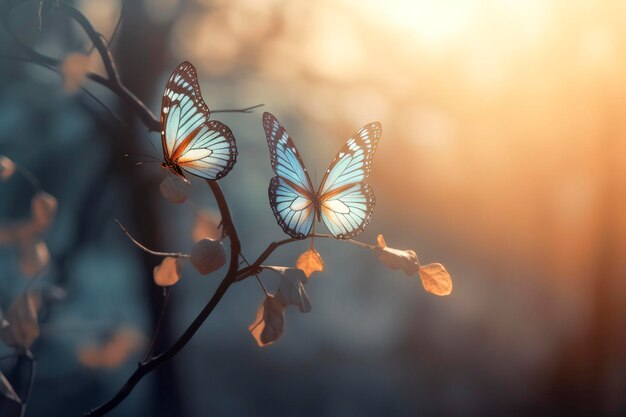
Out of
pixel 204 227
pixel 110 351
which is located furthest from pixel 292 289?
pixel 110 351

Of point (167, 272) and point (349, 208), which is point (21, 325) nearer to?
point (167, 272)

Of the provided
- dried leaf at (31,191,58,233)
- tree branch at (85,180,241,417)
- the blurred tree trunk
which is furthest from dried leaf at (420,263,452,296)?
the blurred tree trunk

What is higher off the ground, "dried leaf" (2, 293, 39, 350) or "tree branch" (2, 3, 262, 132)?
"tree branch" (2, 3, 262, 132)

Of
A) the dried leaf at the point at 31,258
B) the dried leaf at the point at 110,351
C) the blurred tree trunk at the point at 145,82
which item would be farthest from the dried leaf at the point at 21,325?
the blurred tree trunk at the point at 145,82

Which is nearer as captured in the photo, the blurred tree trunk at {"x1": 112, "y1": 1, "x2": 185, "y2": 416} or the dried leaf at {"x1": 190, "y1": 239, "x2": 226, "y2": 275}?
the dried leaf at {"x1": 190, "y1": 239, "x2": 226, "y2": 275}

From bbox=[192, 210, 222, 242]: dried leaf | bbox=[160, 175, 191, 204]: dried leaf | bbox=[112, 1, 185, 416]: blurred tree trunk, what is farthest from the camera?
bbox=[112, 1, 185, 416]: blurred tree trunk

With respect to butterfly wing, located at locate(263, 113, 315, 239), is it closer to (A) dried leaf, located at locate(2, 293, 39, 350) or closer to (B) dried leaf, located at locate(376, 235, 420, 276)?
(B) dried leaf, located at locate(376, 235, 420, 276)

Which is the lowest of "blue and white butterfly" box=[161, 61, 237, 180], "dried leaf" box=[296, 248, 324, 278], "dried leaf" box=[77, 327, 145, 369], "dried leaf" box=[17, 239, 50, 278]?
"dried leaf" box=[77, 327, 145, 369]
